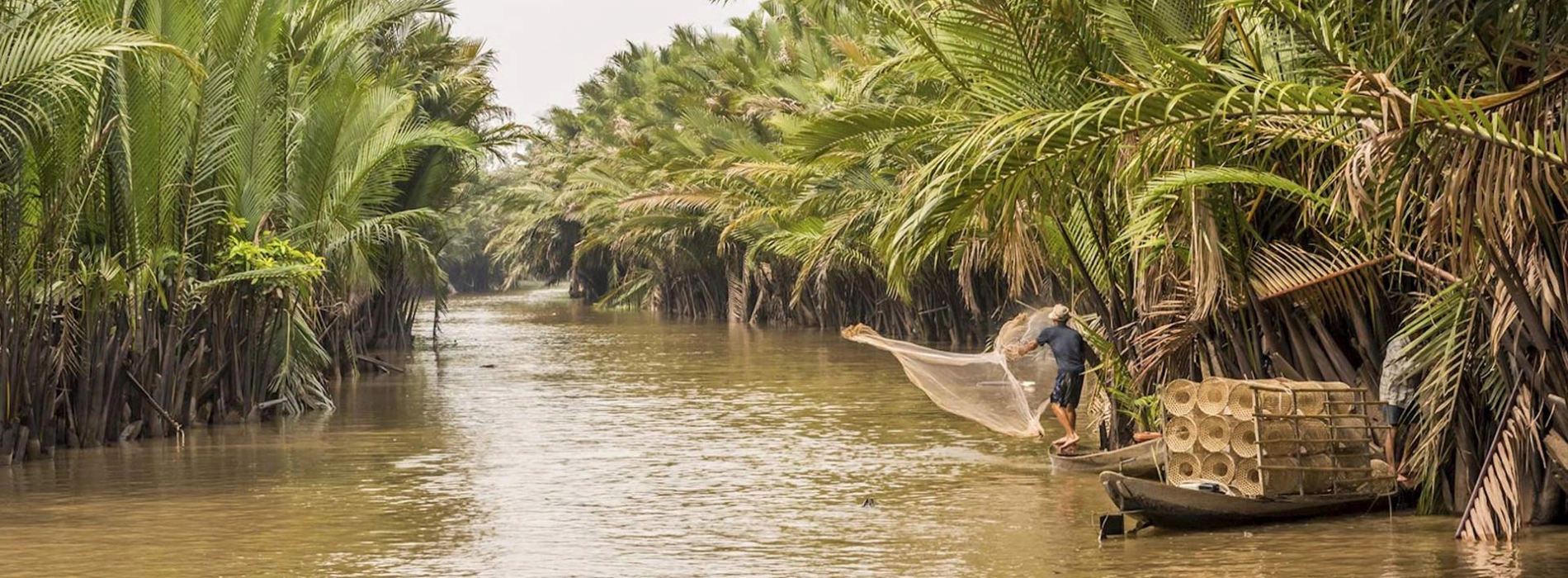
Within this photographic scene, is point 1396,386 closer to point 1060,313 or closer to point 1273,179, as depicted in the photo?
point 1273,179

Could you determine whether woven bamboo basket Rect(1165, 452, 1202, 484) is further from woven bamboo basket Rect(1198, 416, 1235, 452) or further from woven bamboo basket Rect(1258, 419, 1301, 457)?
woven bamboo basket Rect(1258, 419, 1301, 457)

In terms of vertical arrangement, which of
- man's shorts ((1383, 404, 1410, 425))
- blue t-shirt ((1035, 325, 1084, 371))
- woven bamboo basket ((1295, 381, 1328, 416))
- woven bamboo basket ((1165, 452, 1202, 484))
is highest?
blue t-shirt ((1035, 325, 1084, 371))

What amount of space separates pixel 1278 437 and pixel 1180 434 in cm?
72

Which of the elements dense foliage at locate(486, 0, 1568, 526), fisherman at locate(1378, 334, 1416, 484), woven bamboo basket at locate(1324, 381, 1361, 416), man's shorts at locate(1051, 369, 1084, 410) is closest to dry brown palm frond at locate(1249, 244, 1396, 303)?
dense foliage at locate(486, 0, 1568, 526)

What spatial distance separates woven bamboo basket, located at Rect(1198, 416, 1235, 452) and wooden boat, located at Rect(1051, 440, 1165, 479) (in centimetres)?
55

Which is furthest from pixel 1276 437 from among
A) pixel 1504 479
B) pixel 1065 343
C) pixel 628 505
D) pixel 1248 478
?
pixel 628 505

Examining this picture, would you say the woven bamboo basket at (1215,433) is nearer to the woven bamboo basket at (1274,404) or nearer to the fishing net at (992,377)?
the woven bamboo basket at (1274,404)

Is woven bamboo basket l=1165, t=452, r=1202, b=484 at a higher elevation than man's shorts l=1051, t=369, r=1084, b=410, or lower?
lower

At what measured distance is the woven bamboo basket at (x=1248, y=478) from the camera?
1075 centimetres

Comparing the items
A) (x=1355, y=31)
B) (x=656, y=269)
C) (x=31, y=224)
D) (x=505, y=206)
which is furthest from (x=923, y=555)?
(x=505, y=206)

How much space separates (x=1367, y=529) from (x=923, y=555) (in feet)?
8.43

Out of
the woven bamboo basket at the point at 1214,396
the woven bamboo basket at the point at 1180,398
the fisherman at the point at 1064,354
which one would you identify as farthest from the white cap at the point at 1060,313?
the woven bamboo basket at the point at 1214,396

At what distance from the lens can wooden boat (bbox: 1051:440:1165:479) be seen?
11914 mm

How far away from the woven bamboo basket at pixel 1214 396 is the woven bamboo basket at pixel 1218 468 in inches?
10.7
